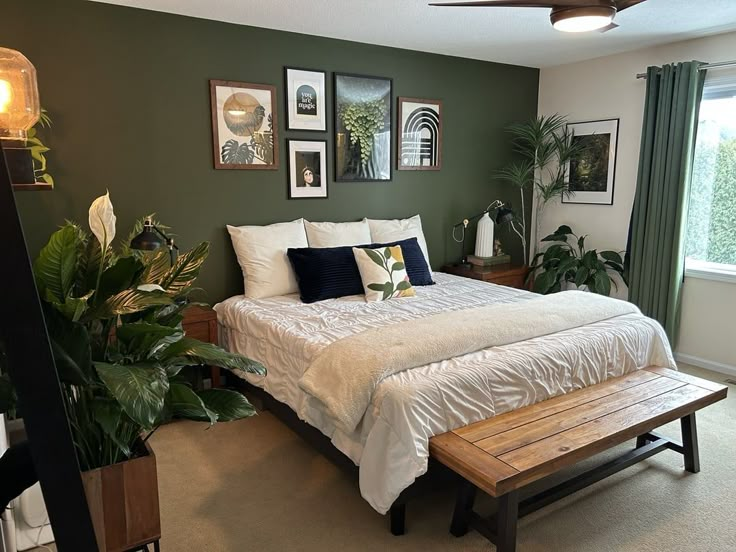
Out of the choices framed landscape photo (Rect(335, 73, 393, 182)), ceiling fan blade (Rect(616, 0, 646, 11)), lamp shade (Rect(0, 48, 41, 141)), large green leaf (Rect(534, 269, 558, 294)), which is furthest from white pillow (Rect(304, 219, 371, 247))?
ceiling fan blade (Rect(616, 0, 646, 11))

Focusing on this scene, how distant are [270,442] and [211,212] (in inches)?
63.5

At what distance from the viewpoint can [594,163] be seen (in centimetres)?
481

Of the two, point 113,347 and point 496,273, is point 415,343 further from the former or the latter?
point 496,273

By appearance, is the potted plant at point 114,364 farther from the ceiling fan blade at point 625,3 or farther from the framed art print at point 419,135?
the framed art print at point 419,135

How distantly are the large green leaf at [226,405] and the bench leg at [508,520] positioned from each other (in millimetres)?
1061

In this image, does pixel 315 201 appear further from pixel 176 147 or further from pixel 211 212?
pixel 176 147

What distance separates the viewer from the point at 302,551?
7.06 feet

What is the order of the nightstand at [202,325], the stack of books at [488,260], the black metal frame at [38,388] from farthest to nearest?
the stack of books at [488,260] < the nightstand at [202,325] < the black metal frame at [38,388]

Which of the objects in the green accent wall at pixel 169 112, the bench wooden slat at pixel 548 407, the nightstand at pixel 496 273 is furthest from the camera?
the nightstand at pixel 496 273

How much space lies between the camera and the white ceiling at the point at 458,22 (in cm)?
326

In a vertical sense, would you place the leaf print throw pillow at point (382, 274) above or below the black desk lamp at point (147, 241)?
below

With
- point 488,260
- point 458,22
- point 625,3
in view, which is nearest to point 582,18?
point 625,3

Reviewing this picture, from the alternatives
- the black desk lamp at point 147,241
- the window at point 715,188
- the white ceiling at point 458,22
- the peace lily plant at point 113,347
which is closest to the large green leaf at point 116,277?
the peace lily plant at point 113,347

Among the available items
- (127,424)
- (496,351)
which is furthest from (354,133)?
(127,424)
